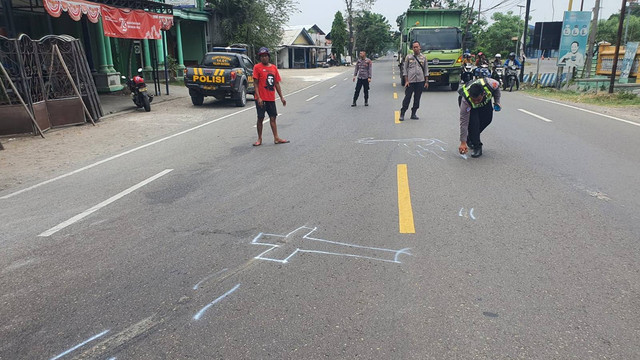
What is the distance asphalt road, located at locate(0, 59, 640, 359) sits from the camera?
284cm

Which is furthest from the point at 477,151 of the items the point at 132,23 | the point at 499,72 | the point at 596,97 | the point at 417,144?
the point at 499,72

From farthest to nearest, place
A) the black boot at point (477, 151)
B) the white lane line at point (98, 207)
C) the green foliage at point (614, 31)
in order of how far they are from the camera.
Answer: the green foliage at point (614, 31)
the black boot at point (477, 151)
the white lane line at point (98, 207)

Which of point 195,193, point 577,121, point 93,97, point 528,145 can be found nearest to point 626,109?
point 577,121

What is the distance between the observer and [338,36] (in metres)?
71.4

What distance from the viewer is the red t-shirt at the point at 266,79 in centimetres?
887

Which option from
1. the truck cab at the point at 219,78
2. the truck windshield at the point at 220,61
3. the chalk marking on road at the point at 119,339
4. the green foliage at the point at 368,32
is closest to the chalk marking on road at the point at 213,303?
the chalk marking on road at the point at 119,339

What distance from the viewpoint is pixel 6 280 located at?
3.68 m

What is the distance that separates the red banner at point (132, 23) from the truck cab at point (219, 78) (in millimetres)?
2555

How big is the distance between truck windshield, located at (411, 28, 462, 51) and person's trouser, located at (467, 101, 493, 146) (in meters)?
13.3

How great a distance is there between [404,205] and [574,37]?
2025cm

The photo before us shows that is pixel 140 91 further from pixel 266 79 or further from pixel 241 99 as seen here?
pixel 266 79

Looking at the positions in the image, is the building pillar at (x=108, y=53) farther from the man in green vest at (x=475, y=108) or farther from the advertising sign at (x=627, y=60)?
the advertising sign at (x=627, y=60)

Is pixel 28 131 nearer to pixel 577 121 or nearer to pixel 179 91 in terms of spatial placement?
pixel 179 91

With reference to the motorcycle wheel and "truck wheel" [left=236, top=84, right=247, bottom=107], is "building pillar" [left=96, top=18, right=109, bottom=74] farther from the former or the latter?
"truck wheel" [left=236, top=84, right=247, bottom=107]
